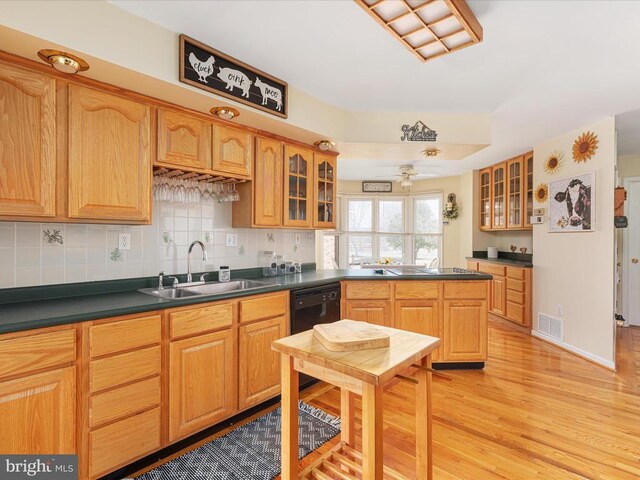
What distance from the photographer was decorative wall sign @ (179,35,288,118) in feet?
6.57

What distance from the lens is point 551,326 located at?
13.0ft

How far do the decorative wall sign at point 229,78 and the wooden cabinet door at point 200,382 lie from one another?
1.57 meters

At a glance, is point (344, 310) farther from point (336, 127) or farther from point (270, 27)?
point (270, 27)

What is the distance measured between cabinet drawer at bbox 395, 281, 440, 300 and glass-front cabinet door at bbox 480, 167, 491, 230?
2.89 metres

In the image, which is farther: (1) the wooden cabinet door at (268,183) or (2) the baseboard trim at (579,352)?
(2) the baseboard trim at (579,352)

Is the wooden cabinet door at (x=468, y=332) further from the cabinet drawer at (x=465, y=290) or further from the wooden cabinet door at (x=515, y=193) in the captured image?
the wooden cabinet door at (x=515, y=193)

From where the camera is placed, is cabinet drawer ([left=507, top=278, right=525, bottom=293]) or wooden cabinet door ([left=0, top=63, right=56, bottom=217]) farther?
cabinet drawer ([left=507, top=278, right=525, bottom=293])

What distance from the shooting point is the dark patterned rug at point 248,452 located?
1.77 metres

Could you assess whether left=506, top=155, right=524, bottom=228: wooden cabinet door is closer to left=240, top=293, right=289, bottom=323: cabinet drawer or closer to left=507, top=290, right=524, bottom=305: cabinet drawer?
left=507, top=290, right=524, bottom=305: cabinet drawer

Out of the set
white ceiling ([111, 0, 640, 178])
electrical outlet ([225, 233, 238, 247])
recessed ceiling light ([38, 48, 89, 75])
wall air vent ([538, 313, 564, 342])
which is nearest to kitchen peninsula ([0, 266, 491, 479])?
electrical outlet ([225, 233, 238, 247])

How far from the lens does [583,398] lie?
2627mm

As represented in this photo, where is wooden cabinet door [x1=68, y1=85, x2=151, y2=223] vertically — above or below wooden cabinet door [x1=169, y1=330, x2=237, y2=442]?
above

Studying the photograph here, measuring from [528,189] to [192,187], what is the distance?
4.28 m

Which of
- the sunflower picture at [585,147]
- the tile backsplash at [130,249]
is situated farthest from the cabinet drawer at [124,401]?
the sunflower picture at [585,147]
